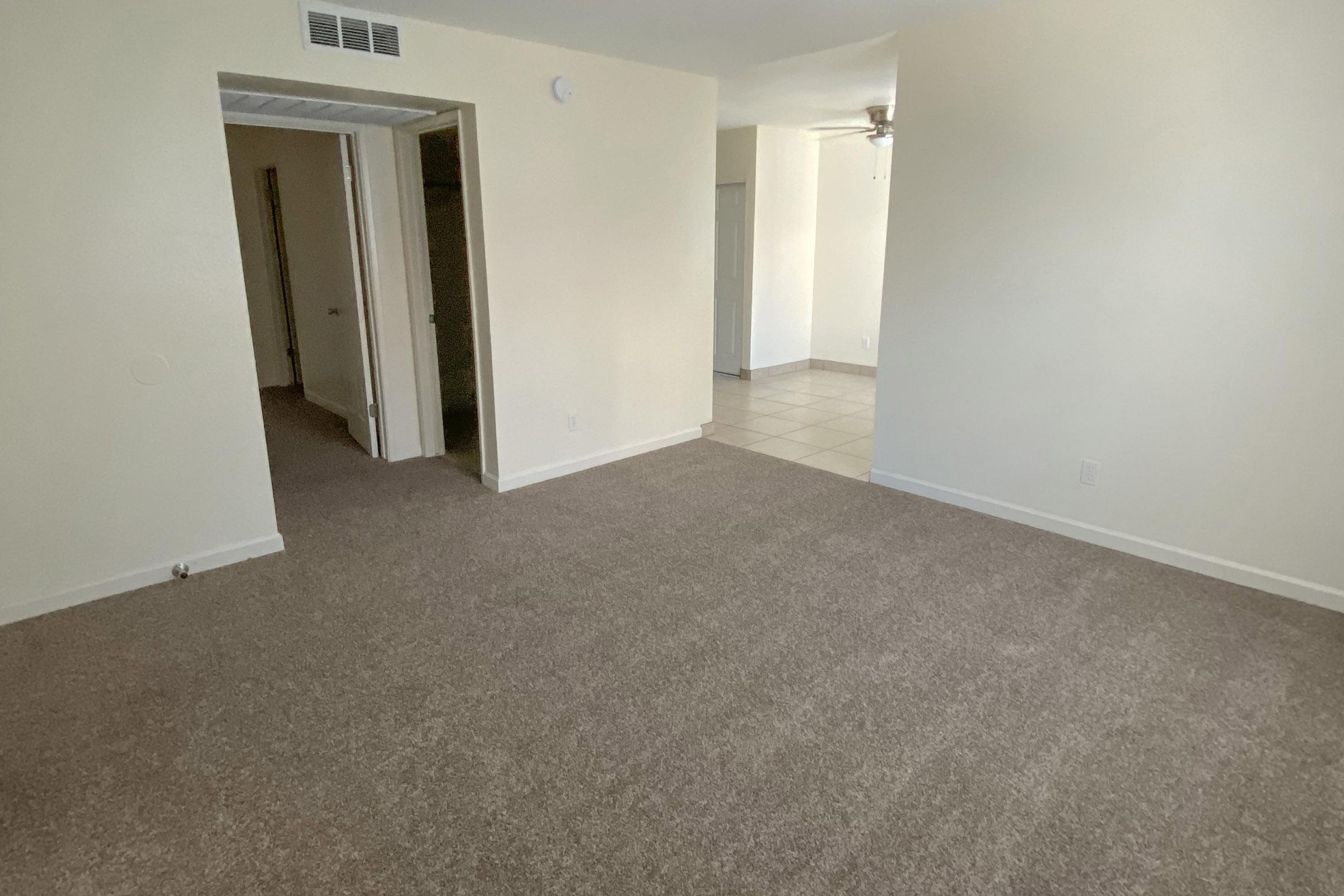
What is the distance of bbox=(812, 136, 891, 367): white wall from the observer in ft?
24.1

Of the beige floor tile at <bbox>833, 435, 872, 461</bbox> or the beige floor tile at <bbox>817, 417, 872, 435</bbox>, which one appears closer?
the beige floor tile at <bbox>833, 435, 872, 461</bbox>

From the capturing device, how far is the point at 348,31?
3.31 meters

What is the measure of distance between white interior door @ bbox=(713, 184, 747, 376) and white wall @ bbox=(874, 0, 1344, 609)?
3.47 meters

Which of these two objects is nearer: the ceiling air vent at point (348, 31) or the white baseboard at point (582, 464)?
the ceiling air vent at point (348, 31)

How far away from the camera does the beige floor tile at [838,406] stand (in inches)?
250

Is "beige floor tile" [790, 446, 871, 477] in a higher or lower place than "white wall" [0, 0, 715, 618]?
lower

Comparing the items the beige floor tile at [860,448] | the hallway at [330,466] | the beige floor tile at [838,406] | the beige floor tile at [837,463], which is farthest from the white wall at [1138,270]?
the hallway at [330,466]

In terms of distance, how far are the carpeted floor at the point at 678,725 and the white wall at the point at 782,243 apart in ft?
14.2

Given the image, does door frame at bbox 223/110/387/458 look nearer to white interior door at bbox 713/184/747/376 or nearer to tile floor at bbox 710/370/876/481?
tile floor at bbox 710/370/876/481

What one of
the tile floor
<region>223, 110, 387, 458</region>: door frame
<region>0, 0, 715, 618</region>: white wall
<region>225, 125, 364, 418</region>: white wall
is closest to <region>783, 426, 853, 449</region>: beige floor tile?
the tile floor

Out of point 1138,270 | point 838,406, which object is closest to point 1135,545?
point 1138,270

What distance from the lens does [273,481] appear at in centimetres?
451

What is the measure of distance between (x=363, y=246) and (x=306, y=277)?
173 cm

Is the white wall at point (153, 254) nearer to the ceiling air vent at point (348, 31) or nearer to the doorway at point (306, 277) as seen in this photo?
the ceiling air vent at point (348, 31)
